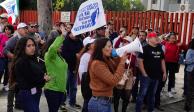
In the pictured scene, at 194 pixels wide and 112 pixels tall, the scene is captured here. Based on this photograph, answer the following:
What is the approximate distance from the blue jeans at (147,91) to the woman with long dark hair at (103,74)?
8.89ft

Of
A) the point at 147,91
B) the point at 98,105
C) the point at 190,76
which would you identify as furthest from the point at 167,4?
the point at 98,105

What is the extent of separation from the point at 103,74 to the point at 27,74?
43.8 inches

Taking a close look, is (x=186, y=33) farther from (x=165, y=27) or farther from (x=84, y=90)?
(x=84, y=90)

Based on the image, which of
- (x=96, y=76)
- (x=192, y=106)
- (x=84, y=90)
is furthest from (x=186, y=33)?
(x=96, y=76)

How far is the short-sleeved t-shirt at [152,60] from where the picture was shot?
736 cm

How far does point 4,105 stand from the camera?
7984 millimetres

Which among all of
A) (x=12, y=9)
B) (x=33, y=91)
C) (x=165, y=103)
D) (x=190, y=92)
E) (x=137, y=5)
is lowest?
(x=165, y=103)

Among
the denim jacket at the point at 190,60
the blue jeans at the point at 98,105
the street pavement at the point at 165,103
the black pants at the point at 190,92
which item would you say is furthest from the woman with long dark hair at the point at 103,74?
the black pants at the point at 190,92

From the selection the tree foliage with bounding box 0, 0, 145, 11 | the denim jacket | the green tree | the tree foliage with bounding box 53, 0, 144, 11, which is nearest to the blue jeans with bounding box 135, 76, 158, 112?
the denim jacket

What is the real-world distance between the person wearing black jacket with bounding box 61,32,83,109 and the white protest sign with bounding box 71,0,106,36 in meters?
0.66

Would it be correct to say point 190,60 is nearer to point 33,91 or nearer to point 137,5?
point 33,91

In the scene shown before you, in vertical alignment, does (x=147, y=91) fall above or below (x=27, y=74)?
below

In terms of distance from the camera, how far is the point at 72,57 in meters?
7.74

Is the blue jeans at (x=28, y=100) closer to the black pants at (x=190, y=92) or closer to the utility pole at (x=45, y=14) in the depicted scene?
the black pants at (x=190, y=92)
